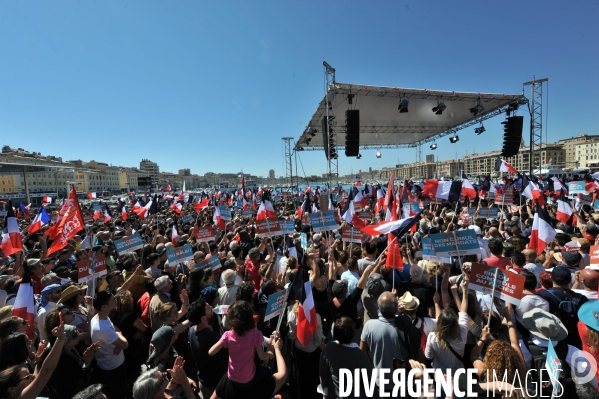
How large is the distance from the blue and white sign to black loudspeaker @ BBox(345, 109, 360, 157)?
395 inches

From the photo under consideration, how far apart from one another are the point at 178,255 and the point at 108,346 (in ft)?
8.89

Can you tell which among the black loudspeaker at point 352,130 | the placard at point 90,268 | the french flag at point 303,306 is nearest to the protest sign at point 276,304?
the french flag at point 303,306

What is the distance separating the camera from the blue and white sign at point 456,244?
4.43m

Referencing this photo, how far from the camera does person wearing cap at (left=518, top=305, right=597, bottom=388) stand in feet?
8.56

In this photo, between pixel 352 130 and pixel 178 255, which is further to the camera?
pixel 352 130

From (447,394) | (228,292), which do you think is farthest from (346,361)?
(228,292)

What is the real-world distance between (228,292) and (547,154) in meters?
142

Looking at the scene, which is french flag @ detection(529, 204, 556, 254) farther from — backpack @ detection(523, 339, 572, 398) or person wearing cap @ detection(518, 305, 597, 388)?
person wearing cap @ detection(518, 305, 597, 388)

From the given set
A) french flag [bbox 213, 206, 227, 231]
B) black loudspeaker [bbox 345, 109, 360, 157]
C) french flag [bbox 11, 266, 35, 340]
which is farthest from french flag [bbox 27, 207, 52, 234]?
black loudspeaker [bbox 345, 109, 360, 157]

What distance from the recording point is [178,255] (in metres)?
5.90

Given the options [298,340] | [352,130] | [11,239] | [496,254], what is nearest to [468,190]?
[352,130]

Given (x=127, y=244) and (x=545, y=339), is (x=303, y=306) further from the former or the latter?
(x=127, y=244)

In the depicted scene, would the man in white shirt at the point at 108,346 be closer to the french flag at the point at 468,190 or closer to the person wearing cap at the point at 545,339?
the person wearing cap at the point at 545,339

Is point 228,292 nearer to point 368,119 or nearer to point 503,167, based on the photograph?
point 503,167
